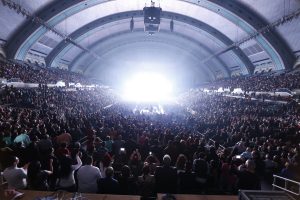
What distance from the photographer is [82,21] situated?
36.4 m

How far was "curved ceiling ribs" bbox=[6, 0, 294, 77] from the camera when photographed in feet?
97.3

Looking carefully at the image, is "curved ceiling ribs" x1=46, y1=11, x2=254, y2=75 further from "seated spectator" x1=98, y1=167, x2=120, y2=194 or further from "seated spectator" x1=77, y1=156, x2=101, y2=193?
"seated spectator" x1=98, y1=167, x2=120, y2=194

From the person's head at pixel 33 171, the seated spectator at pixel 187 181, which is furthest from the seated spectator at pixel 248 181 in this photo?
the person's head at pixel 33 171

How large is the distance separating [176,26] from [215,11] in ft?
39.5

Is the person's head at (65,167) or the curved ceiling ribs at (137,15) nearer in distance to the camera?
the person's head at (65,167)

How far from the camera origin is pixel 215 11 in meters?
31.5

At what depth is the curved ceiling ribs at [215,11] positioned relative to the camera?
97.3 ft

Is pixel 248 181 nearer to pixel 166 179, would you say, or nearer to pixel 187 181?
pixel 187 181

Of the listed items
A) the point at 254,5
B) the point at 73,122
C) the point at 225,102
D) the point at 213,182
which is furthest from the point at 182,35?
the point at 213,182

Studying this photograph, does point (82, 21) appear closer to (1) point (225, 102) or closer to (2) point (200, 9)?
(2) point (200, 9)

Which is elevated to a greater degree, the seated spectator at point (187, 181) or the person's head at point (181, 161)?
the person's head at point (181, 161)

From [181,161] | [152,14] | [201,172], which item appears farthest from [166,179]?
[152,14]

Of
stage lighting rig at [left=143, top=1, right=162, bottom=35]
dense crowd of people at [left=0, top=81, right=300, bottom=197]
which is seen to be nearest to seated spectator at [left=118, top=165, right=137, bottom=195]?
dense crowd of people at [left=0, top=81, right=300, bottom=197]

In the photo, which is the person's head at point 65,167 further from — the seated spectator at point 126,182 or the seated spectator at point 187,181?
the seated spectator at point 187,181
